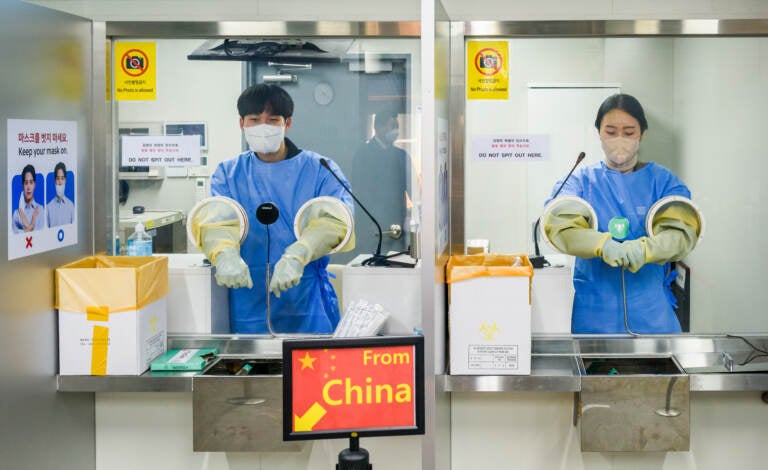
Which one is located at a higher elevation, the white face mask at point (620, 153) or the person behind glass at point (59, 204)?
the white face mask at point (620, 153)

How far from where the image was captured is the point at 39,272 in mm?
2936

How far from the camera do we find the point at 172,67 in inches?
131

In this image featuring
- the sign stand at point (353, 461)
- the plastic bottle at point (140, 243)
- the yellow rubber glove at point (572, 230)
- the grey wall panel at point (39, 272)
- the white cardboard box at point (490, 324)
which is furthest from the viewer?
the plastic bottle at point (140, 243)

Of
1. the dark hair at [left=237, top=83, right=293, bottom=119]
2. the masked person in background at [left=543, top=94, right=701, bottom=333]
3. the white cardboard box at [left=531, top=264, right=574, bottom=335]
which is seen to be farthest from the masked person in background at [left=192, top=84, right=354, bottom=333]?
the masked person in background at [left=543, top=94, right=701, bottom=333]

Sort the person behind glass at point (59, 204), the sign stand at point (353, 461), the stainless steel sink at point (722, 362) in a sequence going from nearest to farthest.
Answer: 1. the sign stand at point (353, 461)
2. the person behind glass at point (59, 204)
3. the stainless steel sink at point (722, 362)

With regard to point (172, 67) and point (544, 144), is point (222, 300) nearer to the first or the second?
point (172, 67)

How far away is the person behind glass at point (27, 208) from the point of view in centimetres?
280

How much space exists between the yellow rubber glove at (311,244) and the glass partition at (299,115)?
0.16 feet

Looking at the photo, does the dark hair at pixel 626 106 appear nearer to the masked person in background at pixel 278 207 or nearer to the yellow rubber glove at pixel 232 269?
the masked person in background at pixel 278 207

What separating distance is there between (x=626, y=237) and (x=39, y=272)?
Result: 1.96m

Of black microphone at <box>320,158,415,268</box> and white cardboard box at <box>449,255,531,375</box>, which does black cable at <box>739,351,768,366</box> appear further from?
black microphone at <box>320,158,415,268</box>

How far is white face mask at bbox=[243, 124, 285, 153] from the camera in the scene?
3314 millimetres

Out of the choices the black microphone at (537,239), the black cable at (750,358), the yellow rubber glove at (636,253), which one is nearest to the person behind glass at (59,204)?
the black microphone at (537,239)

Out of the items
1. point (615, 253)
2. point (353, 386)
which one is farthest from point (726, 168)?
point (353, 386)
